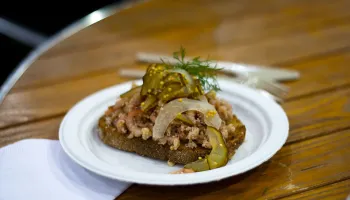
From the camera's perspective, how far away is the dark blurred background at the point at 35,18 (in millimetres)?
4441

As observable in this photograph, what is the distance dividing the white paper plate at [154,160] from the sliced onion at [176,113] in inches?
4.8

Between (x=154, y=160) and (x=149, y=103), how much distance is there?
0.18m

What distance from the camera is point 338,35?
8.25 ft

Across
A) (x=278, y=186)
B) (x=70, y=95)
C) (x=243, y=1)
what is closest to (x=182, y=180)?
(x=278, y=186)

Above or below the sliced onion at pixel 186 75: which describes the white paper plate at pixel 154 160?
below

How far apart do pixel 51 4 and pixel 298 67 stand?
3008 millimetres

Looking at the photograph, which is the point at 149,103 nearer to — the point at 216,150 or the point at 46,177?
the point at 216,150

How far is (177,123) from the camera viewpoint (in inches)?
60.8

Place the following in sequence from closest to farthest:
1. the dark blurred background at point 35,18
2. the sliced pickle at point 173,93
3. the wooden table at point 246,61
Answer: the wooden table at point 246,61
the sliced pickle at point 173,93
the dark blurred background at point 35,18

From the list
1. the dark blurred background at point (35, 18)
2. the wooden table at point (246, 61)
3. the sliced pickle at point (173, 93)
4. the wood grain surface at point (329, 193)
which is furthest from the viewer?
the dark blurred background at point (35, 18)

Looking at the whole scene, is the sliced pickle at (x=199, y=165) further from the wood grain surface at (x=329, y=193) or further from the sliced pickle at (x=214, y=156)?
the wood grain surface at (x=329, y=193)

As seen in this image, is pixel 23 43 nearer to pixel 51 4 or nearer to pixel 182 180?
pixel 51 4

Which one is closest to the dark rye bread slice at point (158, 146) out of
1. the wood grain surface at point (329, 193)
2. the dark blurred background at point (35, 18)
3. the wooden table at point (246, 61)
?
the wooden table at point (246, 61)

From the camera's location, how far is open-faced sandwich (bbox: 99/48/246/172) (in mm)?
1521
